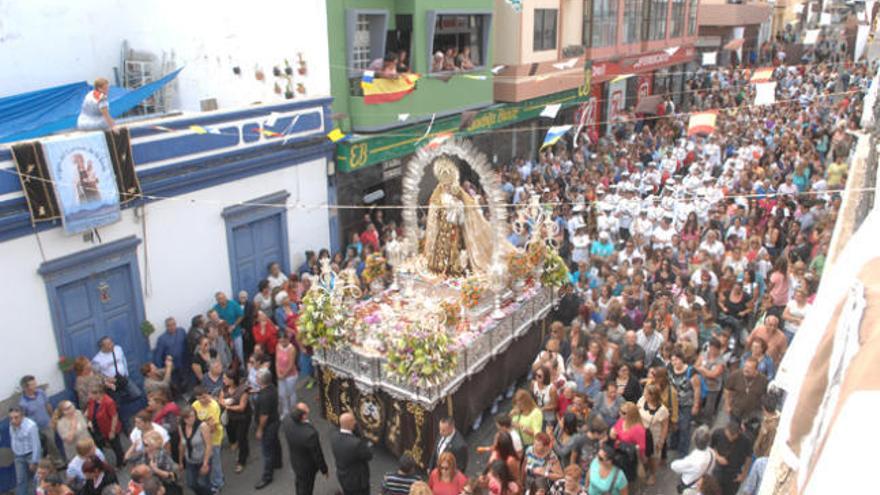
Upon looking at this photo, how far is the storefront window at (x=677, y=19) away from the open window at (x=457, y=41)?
50.5 ft

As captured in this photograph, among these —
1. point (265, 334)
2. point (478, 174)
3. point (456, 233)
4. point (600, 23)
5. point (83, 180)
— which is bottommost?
point (265, 334)

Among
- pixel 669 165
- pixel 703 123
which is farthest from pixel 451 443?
pixel 669 165

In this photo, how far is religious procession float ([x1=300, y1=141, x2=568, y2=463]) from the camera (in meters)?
8.44

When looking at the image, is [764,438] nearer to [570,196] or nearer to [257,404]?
[257,404]

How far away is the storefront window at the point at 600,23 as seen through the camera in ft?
78.4

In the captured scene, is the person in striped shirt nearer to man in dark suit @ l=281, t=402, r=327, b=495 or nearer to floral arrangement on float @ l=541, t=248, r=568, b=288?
man in dark suit @ l=281, t=402, r=327, b=495

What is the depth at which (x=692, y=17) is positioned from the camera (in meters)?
32.9

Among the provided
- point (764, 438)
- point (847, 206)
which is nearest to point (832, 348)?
point (764, 438)

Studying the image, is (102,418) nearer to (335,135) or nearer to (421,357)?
(421,357)

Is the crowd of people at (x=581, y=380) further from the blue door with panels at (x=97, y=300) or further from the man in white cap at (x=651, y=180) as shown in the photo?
the man in white cap at (x=651, y=180)

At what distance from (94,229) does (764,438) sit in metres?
9.02

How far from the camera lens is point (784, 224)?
1305 centimetres

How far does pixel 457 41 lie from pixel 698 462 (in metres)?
14.3

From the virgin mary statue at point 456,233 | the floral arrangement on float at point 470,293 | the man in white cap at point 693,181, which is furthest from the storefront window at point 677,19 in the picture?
the floral arrangement on float at point 470,293
